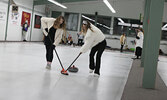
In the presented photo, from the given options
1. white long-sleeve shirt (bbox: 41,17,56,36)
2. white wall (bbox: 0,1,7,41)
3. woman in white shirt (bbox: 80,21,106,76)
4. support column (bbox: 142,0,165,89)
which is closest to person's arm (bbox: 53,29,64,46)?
white long-sleeve shirt (bbox: 41,17,56,36)

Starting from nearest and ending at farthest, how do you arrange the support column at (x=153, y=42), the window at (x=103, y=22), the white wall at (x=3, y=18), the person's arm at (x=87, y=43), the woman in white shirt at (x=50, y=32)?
the support column at (x=153, y=42), the person's arm at (x=87, y=43), the woman in white shirt at (x=50, y=32), the white wall at (x=3, y=18), the window at (x=103, y=22)

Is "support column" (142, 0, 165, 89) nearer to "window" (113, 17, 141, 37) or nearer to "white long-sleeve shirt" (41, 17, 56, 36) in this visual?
"white long-sleeve shirt" (41, 17, 56, 36)

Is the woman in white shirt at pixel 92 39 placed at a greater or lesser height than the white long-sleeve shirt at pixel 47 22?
lesser

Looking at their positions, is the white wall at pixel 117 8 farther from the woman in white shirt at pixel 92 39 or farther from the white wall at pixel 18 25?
the woman in white shirt at pixel 92 39

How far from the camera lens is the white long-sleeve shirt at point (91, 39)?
459 cm

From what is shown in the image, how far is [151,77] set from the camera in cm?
406

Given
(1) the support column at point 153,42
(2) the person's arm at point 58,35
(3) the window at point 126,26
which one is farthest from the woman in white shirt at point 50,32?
(3) the window at point 126,26

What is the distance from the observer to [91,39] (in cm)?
462

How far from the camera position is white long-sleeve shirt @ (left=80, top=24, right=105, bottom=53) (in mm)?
4594

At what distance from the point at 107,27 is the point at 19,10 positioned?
896 centimetres

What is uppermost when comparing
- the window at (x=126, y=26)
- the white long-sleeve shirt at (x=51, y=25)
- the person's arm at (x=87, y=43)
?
the window at (x=126, y=26)

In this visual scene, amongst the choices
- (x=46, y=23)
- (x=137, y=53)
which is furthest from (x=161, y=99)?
(x=137, y=53)

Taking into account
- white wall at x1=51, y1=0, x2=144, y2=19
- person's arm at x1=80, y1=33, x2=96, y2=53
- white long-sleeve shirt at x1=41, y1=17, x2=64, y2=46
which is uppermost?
white wall at x1=51, y1=0, x2=144, y2=19

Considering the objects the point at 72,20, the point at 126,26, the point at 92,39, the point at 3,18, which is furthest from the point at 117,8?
the point at 92,39
